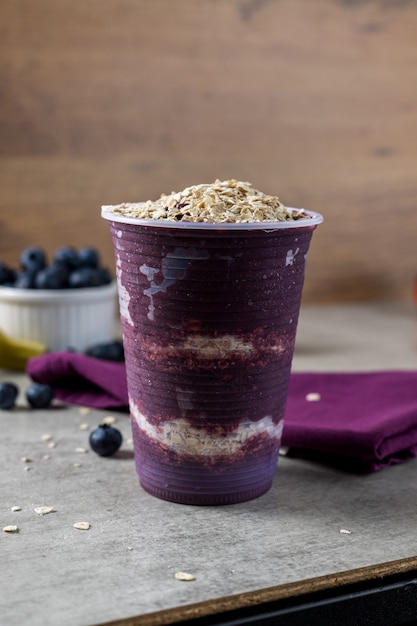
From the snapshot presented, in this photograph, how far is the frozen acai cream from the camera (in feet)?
2.43

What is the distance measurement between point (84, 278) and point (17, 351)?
15cm

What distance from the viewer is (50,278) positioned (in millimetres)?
1312

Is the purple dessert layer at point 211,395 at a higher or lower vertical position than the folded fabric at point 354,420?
higher

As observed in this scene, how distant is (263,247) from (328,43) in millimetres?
1158

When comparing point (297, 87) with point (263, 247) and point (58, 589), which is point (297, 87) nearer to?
point (263, 247)

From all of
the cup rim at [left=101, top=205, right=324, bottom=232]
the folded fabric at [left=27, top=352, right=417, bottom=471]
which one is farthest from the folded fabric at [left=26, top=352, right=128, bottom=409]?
the cup rim at [left=101, top=205, right=324, bottom=232]

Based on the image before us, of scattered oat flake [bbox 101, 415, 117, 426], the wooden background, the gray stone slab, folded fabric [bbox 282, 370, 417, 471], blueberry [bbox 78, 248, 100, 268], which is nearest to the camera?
the gray stone slab

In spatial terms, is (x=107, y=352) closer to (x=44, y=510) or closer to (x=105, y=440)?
(x=105, y=440)

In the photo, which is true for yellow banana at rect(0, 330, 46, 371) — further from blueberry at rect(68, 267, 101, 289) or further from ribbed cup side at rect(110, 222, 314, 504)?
ribbed cup side at rect(110, 222, 314, 504)

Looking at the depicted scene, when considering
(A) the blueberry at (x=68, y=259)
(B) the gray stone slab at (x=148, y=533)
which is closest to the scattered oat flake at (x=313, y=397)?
(B) the gray stone slab at (x=148, y=533)

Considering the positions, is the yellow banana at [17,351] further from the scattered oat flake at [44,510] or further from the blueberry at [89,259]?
the scattered oat flake at [44,510]

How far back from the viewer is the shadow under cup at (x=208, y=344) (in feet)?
2.43

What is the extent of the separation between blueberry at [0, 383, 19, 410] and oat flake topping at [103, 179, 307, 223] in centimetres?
37

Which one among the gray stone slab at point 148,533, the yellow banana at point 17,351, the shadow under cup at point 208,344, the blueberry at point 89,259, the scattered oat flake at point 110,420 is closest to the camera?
the gray stone slab at point 148,533
